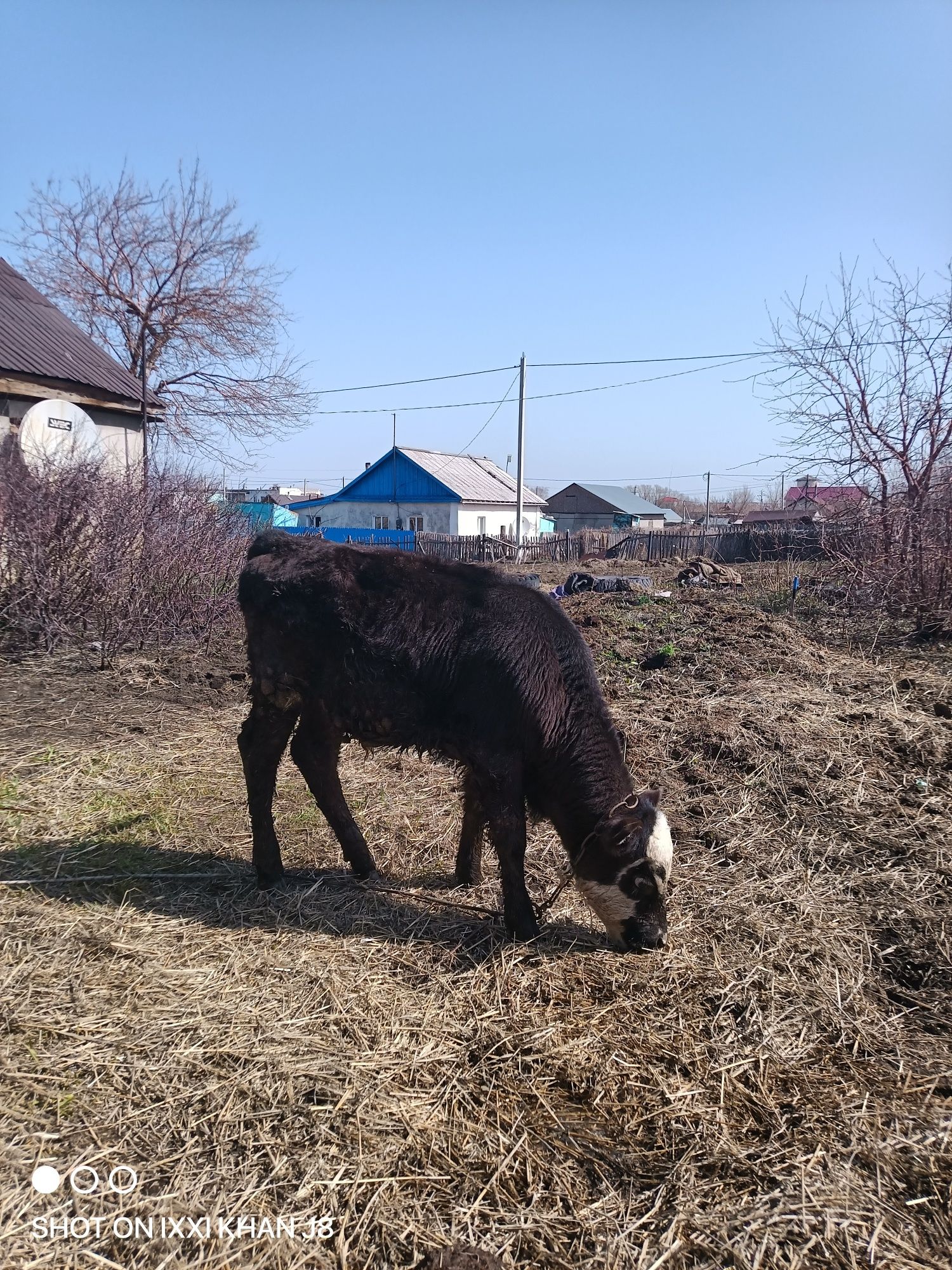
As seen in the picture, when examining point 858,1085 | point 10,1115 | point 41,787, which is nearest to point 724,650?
point 858,1085

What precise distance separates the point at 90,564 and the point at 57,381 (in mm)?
7378

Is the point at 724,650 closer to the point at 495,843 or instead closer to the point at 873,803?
the point at 873,803

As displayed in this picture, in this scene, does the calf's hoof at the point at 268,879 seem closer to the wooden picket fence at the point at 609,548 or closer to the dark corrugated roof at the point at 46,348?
the dark corrugated roof at the point at 46,348

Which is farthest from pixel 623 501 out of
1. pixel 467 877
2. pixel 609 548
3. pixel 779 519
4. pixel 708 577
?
pixel 467 877

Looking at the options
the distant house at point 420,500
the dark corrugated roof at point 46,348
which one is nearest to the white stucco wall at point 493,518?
the distant house at point 420,500

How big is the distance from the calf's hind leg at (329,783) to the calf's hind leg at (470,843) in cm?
54

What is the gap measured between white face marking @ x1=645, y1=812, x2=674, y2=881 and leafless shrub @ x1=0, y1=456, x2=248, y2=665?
270 inches

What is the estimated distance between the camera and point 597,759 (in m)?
4.23

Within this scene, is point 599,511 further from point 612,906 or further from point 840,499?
point 612,906

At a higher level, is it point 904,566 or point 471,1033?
point 904,566

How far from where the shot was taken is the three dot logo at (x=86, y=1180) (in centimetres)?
248

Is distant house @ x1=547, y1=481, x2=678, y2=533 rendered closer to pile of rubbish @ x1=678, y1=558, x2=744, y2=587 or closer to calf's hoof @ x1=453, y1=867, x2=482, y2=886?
pile of rubbish @ x1=678, y1=558, x2=744, y2=587

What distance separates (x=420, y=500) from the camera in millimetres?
46250

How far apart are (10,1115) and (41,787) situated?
11.0ft
